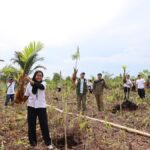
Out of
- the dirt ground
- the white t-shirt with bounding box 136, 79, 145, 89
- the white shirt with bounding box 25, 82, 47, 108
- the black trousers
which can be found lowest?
the dirt ground

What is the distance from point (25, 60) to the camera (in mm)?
18359

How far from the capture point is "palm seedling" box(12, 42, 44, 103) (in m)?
18.0

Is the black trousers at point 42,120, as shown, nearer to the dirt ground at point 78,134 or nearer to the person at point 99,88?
the dirt ground at point 78,134

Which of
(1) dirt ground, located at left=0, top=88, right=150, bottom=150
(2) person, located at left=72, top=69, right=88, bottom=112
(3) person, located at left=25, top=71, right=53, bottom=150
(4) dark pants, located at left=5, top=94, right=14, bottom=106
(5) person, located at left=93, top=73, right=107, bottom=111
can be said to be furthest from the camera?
(4) dark pants, located at left=5, top=94, right=14, bottom=106

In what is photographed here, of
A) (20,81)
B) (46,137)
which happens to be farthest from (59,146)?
(20,81)

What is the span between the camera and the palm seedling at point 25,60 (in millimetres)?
18031

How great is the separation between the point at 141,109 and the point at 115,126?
4858 mm

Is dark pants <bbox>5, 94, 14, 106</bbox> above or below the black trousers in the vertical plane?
above

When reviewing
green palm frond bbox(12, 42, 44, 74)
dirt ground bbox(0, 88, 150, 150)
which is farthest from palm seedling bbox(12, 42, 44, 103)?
dirt ground bbox(0, 88, 150, 150)

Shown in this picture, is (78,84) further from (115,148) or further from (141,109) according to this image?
(115,148)

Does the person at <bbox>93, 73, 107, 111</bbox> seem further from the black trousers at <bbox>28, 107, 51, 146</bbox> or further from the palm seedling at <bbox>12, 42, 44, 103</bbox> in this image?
the black trousers at <bbox>28, 107, 51, 146</bbox>

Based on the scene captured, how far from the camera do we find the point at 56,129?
35.3ft

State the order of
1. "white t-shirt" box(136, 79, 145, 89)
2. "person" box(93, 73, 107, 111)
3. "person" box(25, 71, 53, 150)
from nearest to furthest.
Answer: "person" box(25, 71, 53, 150) → "person" box(93, 73, 107, 111) → "white t-shirt" box(136, 79, 145, 89)

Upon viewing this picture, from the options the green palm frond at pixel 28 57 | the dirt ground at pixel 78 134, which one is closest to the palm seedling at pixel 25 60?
the green palm frond at pixel 28 57
